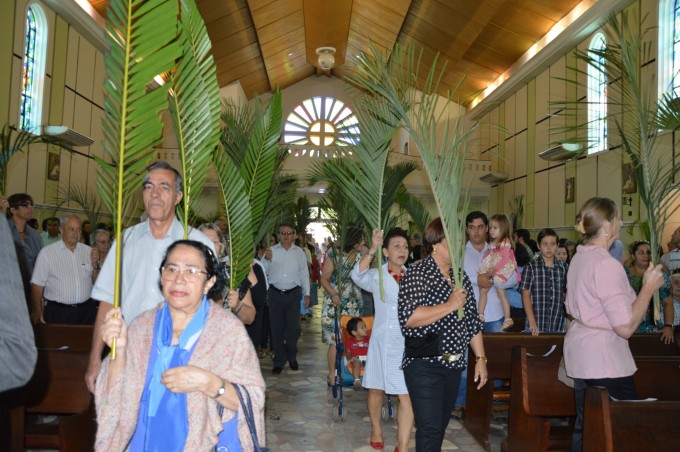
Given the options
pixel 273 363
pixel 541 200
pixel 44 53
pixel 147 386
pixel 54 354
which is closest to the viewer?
pixel 147 386

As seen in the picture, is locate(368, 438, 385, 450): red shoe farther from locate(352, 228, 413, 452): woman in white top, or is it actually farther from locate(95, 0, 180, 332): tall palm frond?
locate(95, 0, 180, 332): tall palm frond

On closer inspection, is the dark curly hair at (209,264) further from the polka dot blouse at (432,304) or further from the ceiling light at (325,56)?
the ceiling light at (325,56)

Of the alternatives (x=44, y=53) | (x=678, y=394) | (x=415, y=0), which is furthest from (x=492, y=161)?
(x=678, y=394)

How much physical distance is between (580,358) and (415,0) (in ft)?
45.9

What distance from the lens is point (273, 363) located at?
735 centimetres

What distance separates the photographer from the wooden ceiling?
47.0 ft

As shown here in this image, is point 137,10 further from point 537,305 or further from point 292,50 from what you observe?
point 292,50

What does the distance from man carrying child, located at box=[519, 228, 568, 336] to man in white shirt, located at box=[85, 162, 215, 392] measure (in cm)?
323

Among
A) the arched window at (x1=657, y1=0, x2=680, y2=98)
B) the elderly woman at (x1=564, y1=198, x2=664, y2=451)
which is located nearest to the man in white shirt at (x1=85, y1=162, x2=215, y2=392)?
the elderly woman at (x1=564, y1=198, x2=664, y2=451)

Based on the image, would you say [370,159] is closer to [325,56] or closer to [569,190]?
[569,190]

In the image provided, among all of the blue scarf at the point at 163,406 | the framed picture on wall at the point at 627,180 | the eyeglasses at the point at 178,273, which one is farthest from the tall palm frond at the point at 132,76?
the framed picture on wall at the point at 627,180

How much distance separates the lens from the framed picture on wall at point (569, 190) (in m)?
14.8

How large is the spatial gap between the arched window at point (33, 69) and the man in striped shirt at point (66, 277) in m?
7.41

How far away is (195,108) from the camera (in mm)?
2906
